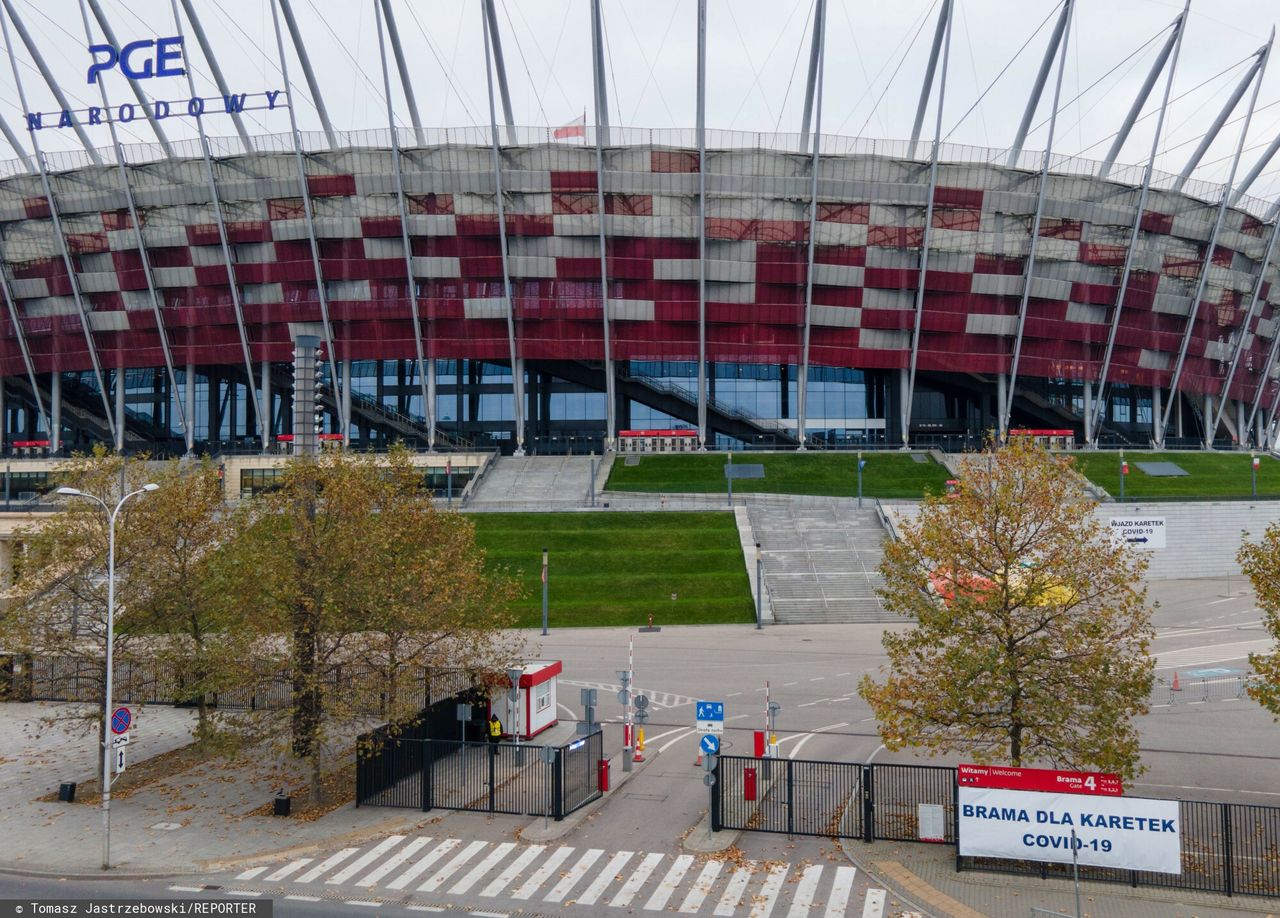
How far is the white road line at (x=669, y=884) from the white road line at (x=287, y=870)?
7.52 meters

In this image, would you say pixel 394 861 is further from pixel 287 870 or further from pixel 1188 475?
pixel 1188 475

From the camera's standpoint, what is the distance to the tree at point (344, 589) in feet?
77.8

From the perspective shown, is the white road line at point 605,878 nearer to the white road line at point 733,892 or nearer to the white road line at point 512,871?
the white road line at point 512,871

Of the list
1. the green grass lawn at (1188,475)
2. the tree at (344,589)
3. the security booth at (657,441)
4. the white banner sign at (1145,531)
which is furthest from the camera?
the security booth at (657,441)

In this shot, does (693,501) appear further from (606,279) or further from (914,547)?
(914,547)

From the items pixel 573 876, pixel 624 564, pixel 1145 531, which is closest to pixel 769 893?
pixel 573 876

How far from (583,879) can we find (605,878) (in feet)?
1.45

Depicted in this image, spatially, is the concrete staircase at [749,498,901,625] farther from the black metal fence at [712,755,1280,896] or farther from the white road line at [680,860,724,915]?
the white road line at [680,860,724,915]

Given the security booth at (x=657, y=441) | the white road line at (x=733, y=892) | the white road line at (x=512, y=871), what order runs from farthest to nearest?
the security booth at (x=657, y=441), the white road line at (x=512, y=871), the white road line at (x=733, y=892)

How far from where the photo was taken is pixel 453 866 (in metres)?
19.9

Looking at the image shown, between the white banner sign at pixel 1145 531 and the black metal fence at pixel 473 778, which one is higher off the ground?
the white banner sign at pixel 1145 531

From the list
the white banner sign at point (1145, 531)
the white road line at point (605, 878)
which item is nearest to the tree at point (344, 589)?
the white road line at point (605, 878)

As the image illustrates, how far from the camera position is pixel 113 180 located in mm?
84938

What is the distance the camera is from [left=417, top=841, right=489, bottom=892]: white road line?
18859 mm
